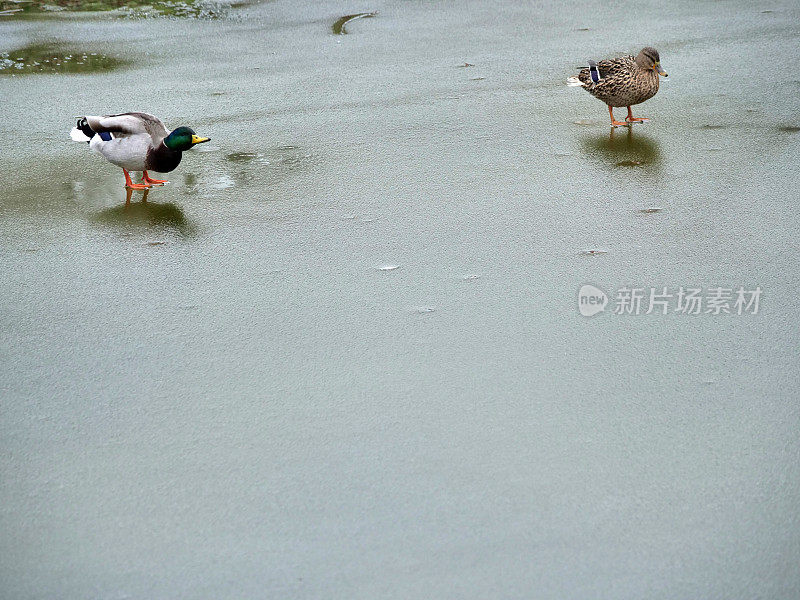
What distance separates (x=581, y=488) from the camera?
6.96 feet

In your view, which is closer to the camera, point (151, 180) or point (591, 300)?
point (591, 300)

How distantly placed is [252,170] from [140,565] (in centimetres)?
270

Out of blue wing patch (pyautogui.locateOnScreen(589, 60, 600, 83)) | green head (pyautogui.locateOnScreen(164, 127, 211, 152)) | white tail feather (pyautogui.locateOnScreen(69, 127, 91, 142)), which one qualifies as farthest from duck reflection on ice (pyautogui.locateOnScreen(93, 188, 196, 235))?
blue wing patch (pyautogui.locateOnScreen(589, 60, 600, 83))

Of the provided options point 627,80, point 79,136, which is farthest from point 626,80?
point 79,136

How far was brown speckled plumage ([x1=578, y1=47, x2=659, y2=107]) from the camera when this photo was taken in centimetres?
471

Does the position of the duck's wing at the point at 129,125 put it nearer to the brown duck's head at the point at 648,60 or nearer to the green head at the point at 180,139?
the green head at the point at 180,139

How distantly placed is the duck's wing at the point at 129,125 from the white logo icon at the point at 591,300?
214 cm

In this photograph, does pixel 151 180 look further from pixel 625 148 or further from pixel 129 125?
pixel 625 148

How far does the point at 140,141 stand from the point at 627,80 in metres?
2.49

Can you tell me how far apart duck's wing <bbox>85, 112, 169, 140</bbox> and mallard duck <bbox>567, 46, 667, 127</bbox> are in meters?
2.29

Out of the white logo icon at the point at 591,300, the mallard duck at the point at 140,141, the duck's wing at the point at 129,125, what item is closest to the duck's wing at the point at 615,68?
the white logo icon at the point at 591,300

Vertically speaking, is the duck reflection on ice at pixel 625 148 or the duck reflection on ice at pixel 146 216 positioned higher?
the duck reflection on ice at pixel 146 216

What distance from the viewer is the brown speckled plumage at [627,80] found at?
4.71 metres

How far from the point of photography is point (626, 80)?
4.69 metres
